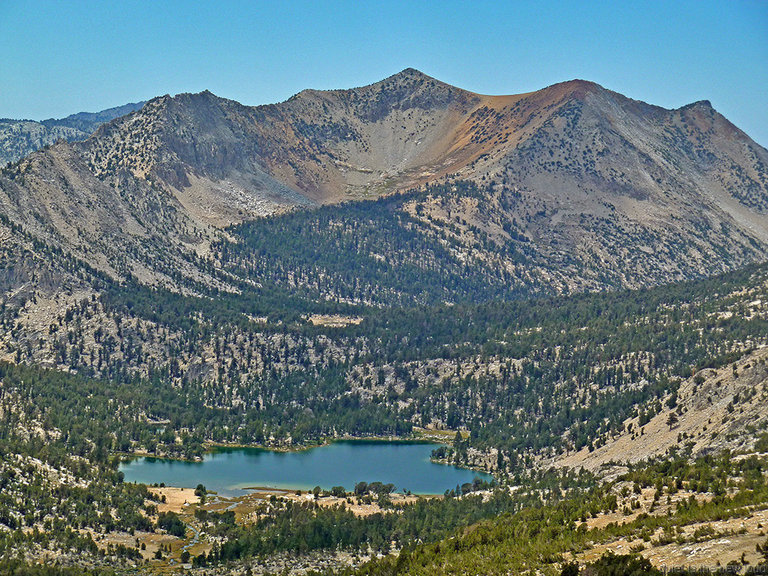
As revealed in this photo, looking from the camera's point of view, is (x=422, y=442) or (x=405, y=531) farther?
(x=422, y=442)

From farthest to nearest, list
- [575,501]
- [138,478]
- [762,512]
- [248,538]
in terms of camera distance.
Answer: [138,478]
[248,538]
[575,501]
[762,512]

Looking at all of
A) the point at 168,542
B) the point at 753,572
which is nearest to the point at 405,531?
the point at 168,542

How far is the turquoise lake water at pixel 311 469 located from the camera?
6353 inches

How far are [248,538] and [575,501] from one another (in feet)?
131

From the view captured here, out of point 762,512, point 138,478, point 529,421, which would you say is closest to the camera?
point 762,512

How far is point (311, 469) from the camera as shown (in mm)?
175375

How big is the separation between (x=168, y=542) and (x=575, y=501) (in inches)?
1960

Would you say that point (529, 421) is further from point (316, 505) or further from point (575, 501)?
point (575, 501)

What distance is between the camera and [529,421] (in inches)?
7515

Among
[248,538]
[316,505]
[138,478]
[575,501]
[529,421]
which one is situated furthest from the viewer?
[529,421]

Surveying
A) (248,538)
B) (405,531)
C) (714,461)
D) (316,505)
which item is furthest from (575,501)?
(316,505)

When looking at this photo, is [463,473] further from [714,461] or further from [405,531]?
[714,461]

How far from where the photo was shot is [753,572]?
182 ft

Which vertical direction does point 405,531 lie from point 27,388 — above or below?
below
